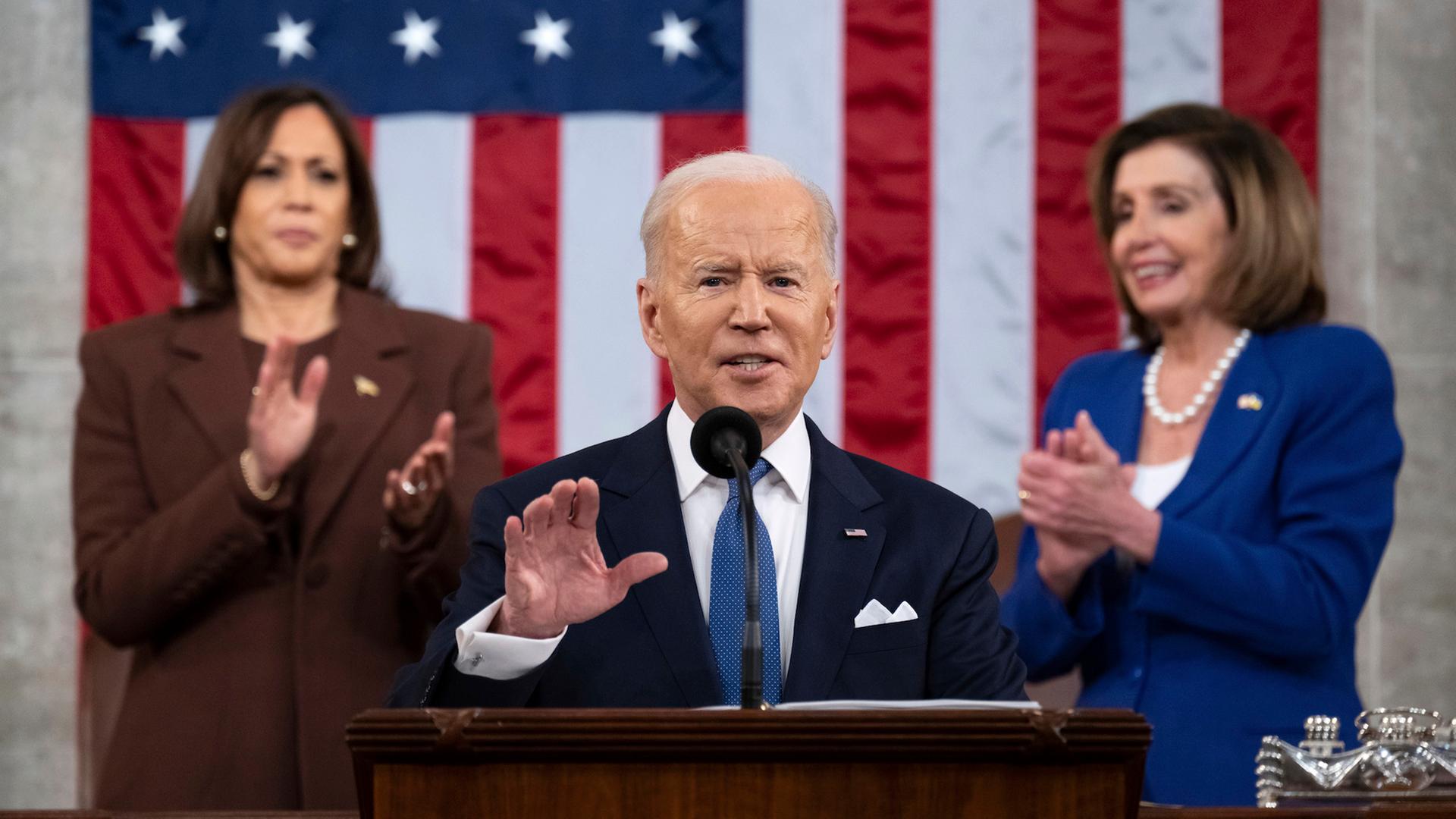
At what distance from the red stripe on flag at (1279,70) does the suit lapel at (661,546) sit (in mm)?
2597

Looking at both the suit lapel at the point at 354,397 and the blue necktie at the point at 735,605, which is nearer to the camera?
the blue necktie at the point at 735,605

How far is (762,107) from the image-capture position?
14.5ft

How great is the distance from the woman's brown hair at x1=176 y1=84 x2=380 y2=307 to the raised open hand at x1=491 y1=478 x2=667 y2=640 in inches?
73.9

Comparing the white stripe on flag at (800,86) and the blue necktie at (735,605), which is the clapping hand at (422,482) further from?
the white stripe on flag at (800,86)

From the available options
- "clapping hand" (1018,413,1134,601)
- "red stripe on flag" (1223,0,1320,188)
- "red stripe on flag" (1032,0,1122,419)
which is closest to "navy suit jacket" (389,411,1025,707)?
"clapping hand" (1018,413,1134,601)

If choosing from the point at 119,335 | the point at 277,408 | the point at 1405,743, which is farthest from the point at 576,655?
the point at 119,335

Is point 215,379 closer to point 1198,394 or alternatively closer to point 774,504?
point 774,504

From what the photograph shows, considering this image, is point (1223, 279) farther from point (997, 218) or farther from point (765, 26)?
point (765, 26)

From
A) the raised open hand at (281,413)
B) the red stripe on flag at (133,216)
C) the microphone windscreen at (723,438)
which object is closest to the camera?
the microphone windscreen at (723,438)

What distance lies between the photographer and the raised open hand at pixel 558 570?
72.3 inches

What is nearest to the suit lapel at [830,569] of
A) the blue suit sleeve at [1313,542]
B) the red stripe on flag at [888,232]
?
the blue suit sleeve at [1313,542]

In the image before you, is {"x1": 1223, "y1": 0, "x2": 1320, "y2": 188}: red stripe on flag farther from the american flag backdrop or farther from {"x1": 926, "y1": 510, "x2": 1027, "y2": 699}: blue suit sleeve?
{"x1": 926, "y1": 510, "x2": 1027, "y2": 699}: blue suit sleeve

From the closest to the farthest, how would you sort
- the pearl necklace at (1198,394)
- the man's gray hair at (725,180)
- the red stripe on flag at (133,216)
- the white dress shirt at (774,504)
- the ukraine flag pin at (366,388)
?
the white dress shirt at (774,504)
the man's gray hair at (725,180)
the pearl necklace at (1198,394)
the ukraine flag pin at (366,388)
the red stripe on flag at (133,216)

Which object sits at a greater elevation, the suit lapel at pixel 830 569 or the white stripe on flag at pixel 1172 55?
the white stripe on flag at pixel 1172 55
